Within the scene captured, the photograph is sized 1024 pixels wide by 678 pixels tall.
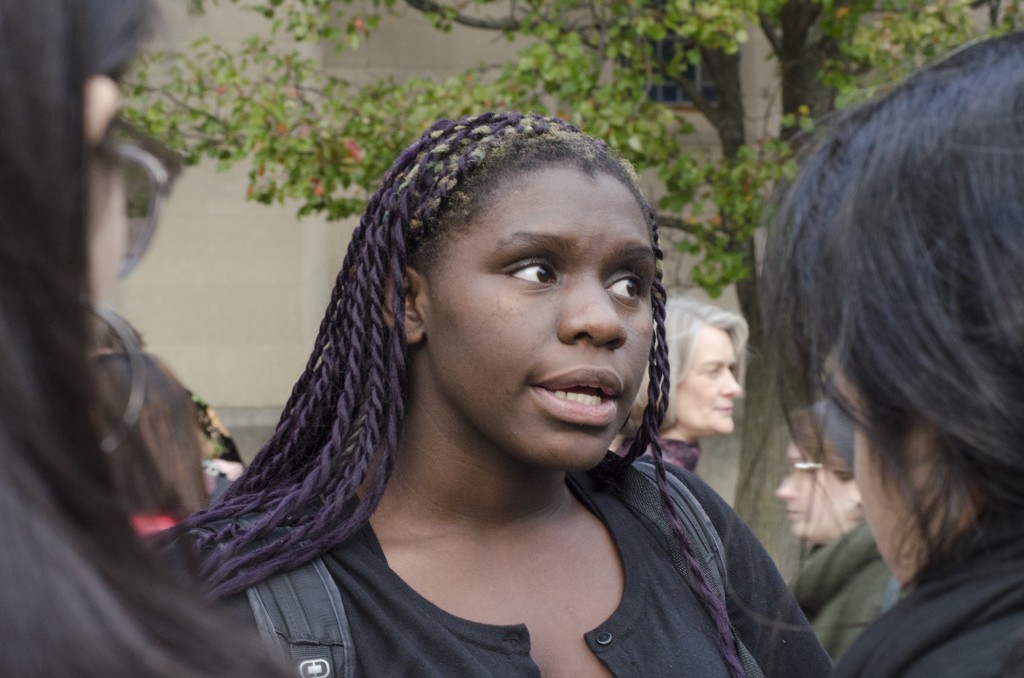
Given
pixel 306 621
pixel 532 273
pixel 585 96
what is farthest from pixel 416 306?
pixel 585 96

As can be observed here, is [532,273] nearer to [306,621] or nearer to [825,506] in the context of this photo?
[306,621]

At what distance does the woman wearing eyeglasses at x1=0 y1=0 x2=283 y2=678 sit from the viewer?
0.94m

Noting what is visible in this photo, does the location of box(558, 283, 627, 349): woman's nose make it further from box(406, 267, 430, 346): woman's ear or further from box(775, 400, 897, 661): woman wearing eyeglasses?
box(775, 400, 897, 661): woman wearing eyeglasses

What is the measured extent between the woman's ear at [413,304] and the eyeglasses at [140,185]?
3.74 feet

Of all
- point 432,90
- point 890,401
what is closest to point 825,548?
point 890,401

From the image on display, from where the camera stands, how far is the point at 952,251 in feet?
4.22

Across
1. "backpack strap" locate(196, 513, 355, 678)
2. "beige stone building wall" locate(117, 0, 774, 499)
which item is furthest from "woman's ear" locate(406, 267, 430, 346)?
"beige stone building wall" locate(117, 0, 774, 499)

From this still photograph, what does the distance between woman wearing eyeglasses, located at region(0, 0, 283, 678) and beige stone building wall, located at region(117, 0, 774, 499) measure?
7450 millimetres

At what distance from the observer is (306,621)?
1997mm

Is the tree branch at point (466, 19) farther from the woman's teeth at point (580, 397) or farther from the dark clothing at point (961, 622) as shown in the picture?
the dark clothing at point (961, 622)

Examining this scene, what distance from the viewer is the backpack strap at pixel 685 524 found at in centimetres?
236

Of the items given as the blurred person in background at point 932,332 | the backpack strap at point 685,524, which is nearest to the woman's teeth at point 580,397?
the backpack strap at point 685,524

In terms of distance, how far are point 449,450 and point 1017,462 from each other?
118 centimetres

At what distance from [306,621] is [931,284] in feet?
3.63
